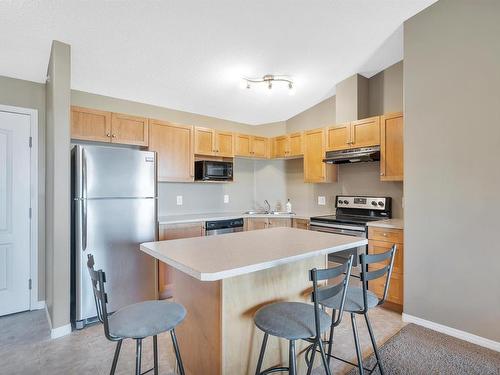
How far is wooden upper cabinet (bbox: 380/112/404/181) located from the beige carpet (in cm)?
159

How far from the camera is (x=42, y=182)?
321 centimetres

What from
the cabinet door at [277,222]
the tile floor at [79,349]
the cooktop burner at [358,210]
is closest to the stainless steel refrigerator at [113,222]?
the tile floor at [79,349]

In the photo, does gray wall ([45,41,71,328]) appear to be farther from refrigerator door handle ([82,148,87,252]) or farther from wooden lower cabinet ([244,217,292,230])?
wooden lower cabinet ([244,217,292,230])

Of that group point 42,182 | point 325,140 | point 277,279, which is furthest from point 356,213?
point 42,182

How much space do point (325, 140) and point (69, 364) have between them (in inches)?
140

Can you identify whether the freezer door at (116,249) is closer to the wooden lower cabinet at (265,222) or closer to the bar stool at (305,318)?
the wooden lower cabinet at (265,222)

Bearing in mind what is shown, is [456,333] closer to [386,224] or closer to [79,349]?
[386,224]

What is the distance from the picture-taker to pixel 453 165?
2.59 meters

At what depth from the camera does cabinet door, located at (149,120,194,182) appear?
3.67 m

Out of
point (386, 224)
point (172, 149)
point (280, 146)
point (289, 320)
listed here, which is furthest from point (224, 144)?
point (289, 320)

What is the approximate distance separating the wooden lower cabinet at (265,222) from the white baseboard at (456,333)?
1831mm

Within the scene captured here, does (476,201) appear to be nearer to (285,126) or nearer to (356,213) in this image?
(356,213)

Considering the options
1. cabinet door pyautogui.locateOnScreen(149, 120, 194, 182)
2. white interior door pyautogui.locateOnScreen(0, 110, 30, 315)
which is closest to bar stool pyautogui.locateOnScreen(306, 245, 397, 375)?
cabinet door pyautogui.locateOnScreen(149, 120, 194, 182)

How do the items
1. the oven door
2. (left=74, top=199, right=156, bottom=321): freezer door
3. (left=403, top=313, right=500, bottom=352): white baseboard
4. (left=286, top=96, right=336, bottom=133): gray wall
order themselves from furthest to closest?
(left=286, top=96, right=336, bottom=133): gray wall → the oven door → (left=74, top=199, right=156, bottom=321): freezer door → (left=403, top=313, right=500, bottom=352): white baseboard
